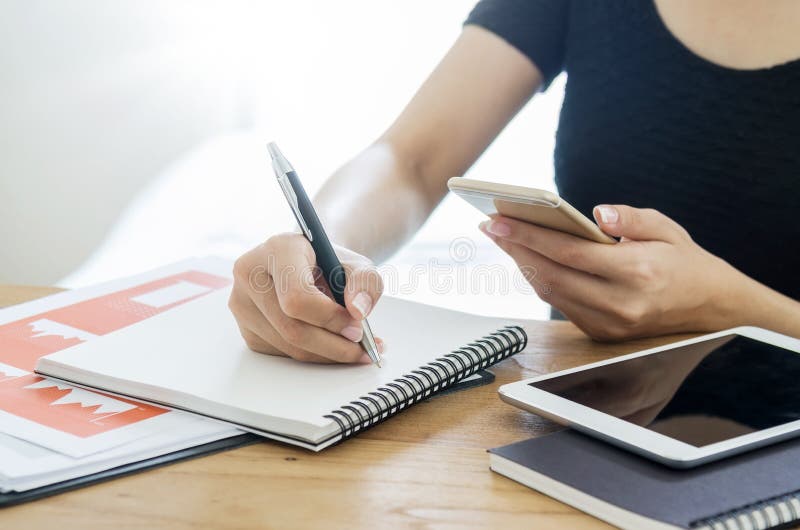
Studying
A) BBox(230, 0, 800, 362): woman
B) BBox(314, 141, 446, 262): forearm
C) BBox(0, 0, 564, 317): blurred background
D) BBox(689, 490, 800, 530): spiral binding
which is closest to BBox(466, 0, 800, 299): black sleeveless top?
BBox(230, 0, 800, 362): woman

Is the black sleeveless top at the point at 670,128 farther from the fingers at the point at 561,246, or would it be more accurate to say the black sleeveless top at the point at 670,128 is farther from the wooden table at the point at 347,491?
the wooden table at the point at 347,491

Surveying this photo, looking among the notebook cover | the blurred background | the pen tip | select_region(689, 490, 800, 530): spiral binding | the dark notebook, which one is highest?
the blurred background

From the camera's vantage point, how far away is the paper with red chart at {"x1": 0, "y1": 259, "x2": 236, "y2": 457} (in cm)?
54

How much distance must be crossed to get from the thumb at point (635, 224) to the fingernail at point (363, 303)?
214 millimetres

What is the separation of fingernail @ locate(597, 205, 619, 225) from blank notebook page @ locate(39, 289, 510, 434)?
127 mm

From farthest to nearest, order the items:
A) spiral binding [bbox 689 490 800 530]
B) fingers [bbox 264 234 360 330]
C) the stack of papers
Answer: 1. fingers [bbox 264 234 360 330]
2. the stack of papers
3. spiral binding [bbox 689 490 800 530]

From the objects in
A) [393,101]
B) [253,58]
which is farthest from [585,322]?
[253,58]

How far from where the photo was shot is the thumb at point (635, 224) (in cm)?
69

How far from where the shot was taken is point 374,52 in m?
2.42

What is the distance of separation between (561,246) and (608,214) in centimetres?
5

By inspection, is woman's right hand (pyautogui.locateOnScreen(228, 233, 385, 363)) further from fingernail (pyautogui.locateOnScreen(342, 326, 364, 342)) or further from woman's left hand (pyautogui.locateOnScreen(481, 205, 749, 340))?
woman's left hand (pyautogui.locateOnScreen(481, 205, 749, 340))

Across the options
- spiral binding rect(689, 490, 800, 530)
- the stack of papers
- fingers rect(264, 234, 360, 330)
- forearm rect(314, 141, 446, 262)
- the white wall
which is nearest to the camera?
spiral binding rect(689, 490, 800, 530)

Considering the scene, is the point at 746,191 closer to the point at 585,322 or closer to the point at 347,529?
the point at 585,322

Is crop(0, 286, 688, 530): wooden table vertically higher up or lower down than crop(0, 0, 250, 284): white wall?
lower down
